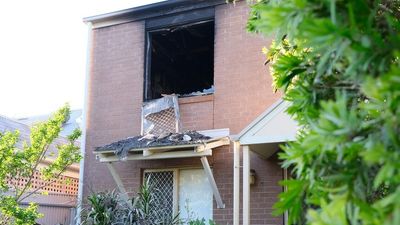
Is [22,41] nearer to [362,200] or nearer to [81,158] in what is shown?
[81,158]

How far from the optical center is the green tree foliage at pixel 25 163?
376 inches

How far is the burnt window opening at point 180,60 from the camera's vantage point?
11352 mm

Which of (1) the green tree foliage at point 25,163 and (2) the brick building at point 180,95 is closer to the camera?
(1) the green tree foliage at point 25,163

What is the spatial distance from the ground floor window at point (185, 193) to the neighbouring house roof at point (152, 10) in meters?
3.54

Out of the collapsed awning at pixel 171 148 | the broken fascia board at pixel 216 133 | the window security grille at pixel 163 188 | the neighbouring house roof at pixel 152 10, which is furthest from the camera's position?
the neighbouring house roof at pixel 152 10

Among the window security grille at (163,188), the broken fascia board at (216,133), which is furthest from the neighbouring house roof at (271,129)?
the window security grille at (163,188)

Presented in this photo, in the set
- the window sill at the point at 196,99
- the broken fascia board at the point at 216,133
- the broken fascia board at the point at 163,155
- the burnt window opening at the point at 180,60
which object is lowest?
the broken fascia board at the point at 163,155

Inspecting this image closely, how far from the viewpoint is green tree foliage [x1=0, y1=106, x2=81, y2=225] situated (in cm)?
956

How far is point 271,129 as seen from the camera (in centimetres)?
817

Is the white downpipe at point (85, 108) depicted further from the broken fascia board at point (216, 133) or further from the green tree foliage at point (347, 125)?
the green tree foliage at point (347, 125)

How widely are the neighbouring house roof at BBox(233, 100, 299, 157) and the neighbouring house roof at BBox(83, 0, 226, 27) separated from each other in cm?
343

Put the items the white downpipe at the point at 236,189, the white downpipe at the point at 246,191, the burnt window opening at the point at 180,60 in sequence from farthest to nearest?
1. the burnt window opening at the point at 180,60
2. the white downpipe at the point at 236,189
3. the white downpipe at the point at 246,191

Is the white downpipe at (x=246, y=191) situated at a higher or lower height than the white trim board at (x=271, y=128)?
lower

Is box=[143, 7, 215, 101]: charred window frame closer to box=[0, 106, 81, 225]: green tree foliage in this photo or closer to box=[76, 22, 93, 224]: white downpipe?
box=[76, 22, 93, 224]: white downpipe
